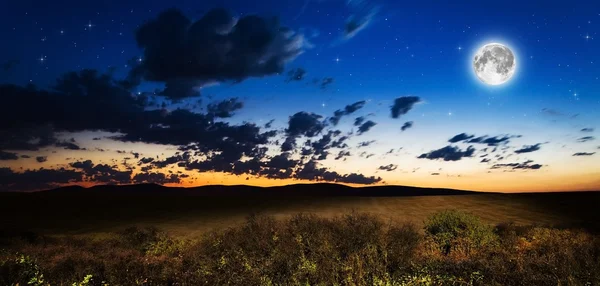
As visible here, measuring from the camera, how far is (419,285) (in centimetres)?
957

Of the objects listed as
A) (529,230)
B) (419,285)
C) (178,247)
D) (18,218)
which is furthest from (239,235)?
(18,218)

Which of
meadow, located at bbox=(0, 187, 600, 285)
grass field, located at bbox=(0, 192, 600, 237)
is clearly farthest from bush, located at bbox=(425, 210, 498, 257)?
grass field, located at bbox=(0, 192, 600, 237)

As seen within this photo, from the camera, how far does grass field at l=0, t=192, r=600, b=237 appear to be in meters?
44.5

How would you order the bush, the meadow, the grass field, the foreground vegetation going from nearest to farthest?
the foreground vegetation < the meadow < the bush < the grass field

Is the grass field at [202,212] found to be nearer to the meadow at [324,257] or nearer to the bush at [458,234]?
the meadow at [324,257]

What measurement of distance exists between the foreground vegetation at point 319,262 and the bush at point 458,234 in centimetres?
9

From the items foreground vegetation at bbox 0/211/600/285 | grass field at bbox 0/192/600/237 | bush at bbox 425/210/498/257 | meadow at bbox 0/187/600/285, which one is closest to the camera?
foreground vegetation at bbox 0/211/600/285

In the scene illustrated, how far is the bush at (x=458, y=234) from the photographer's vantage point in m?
19.4

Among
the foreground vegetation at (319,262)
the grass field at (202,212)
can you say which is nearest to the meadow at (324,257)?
the foreground vegetation at (319,262)

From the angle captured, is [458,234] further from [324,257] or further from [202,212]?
[202,212]

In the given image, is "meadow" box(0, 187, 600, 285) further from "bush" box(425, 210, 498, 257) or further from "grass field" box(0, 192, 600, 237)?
"grass field" box(0, 192, 600, 237)

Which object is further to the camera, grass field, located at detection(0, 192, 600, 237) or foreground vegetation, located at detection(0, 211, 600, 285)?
grass field, located at detection(0, 192, 600, 237)

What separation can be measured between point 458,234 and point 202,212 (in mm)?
44789

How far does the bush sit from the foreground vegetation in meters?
0.09
